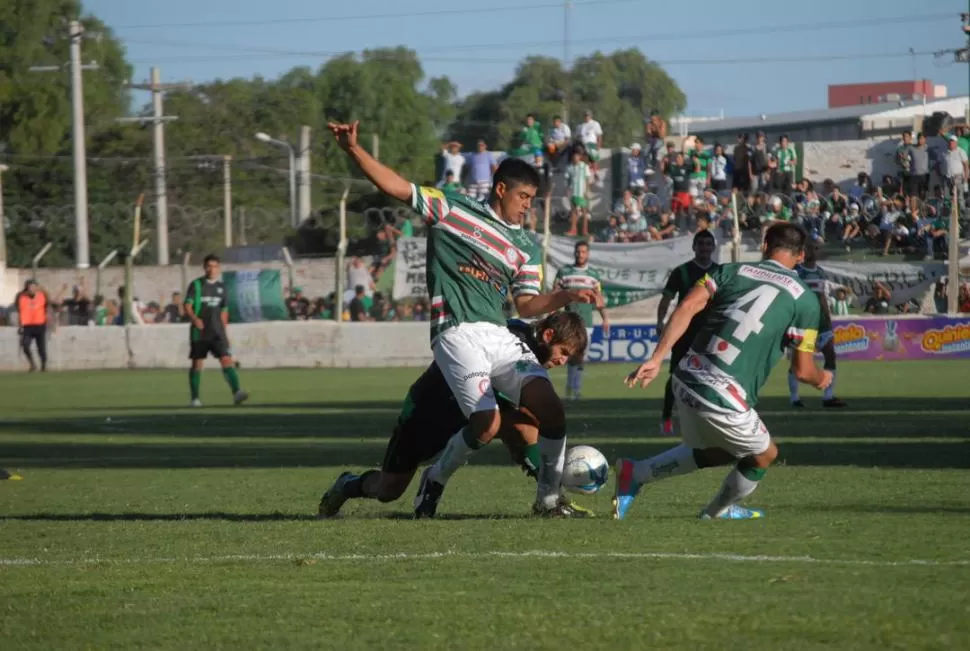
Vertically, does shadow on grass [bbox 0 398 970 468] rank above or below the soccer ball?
below

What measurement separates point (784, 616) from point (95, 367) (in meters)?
29.8

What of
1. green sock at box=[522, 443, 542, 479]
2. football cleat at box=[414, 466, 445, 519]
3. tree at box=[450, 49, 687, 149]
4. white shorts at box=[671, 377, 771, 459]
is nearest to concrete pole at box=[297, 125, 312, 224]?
football cleat at box=[414, 466, 445, 519]

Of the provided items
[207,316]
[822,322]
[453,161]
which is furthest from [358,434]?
[453,161]

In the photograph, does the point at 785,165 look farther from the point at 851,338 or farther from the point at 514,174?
the point at 514,174

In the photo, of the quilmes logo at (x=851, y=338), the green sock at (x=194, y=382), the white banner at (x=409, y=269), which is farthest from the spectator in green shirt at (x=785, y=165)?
the green sock at (x=194, y=382)

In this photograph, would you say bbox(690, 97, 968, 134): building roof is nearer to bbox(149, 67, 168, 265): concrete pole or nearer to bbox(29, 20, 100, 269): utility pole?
bbox(149, 67, 168, 265): concrete pole

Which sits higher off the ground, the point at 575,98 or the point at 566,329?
the point at 575,98

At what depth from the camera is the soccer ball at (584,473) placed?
938 cm

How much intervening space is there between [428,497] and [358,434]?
24.9 ft

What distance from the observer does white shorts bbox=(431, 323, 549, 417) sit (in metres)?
8.77

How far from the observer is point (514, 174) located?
8.95 metres

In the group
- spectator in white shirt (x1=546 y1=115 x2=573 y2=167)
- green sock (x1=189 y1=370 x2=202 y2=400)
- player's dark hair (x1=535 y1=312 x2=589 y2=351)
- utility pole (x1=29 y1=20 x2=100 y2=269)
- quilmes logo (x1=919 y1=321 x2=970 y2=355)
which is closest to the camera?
player's dark hair (x1=535 y1=312 x2=589 y2=351)

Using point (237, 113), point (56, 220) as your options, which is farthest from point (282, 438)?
point (237, 113)

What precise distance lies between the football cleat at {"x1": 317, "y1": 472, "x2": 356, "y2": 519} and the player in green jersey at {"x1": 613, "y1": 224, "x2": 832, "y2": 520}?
85.1 inches
